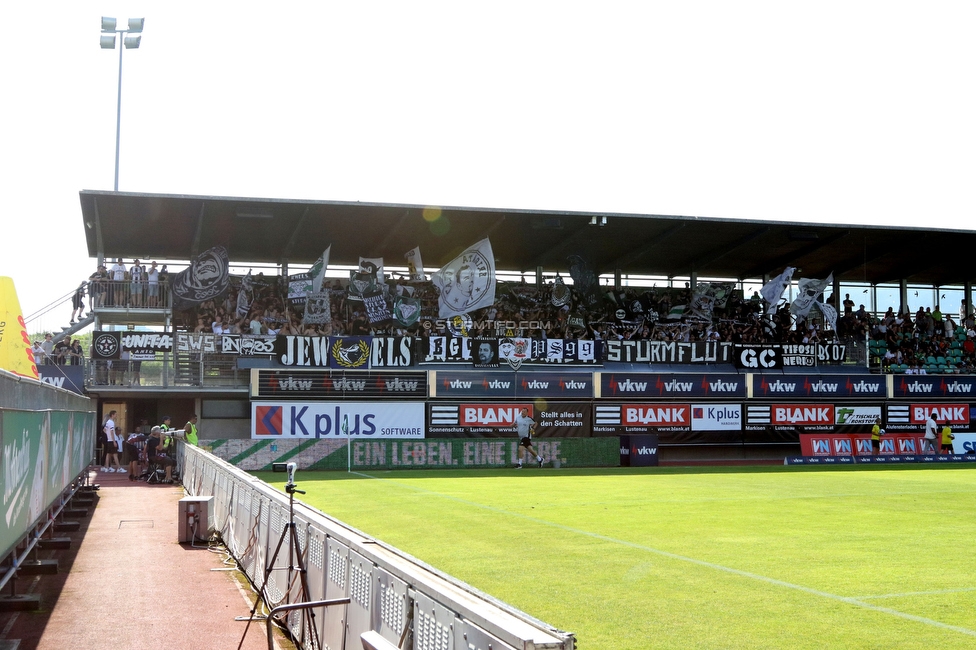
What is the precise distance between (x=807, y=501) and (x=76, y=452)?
1463 centimetres

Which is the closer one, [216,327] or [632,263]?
[216,327]

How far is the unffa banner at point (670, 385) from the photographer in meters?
36.3

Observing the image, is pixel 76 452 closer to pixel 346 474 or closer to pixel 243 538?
pixel 243 538

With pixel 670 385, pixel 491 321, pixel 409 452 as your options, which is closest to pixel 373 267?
pixel 491 321

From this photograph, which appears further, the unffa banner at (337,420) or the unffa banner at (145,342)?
the unffa banner at (145,342)

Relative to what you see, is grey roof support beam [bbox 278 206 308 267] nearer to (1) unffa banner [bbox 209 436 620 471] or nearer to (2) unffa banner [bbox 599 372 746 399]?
(1) unffa banner [bbox 209 436 620 471]

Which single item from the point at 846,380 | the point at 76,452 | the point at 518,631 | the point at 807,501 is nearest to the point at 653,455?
the point at 846,380

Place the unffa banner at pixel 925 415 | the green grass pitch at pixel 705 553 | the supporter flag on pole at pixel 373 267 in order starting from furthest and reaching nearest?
the supporter flag on pole at pixel 373 267, the unffa banner at pixel 925 415, the green grass pitch at pixel 705 553

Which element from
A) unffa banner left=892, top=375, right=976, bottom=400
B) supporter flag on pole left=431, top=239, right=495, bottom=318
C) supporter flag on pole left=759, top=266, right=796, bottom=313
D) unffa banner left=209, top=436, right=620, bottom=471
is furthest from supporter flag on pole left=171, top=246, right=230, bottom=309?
unffa banner left=892, top=375, right=976, bottom=400

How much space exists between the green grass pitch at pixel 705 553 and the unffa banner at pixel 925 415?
47.1ft

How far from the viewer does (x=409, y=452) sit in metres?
31.9

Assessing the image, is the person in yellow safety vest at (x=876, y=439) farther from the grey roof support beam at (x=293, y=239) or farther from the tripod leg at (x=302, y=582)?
the tripod leg at (x=302, y=582)

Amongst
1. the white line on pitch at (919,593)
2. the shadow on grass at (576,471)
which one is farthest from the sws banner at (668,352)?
the white line on pitch at (919,593)

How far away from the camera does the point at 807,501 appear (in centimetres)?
2017
